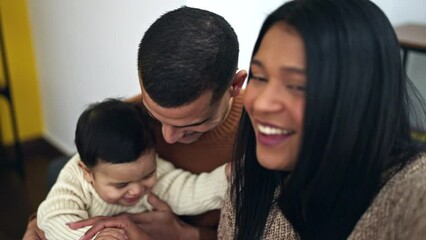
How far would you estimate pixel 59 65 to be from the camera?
2605 millimetres

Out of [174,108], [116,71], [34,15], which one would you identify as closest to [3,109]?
[34,15]

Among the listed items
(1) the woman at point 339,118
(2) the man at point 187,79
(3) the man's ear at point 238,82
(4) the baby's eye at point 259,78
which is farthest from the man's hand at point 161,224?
(4) the baby's eye at point 259,78

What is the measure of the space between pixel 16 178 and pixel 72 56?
805mm

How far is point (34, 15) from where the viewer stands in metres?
2.66

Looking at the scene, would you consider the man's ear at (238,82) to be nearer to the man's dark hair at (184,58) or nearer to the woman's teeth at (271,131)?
the man's dark hair at (184,58)

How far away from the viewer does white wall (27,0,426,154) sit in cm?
189

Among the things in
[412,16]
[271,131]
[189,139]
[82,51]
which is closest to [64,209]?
[189,139]

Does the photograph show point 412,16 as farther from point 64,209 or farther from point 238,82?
point 64,209

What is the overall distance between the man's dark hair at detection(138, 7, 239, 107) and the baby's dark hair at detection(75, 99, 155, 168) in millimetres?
168

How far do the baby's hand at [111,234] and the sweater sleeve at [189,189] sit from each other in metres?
0.21

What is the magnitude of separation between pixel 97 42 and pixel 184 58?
3.95ft

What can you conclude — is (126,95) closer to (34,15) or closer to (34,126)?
(34,15)

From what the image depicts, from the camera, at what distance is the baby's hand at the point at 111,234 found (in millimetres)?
1251

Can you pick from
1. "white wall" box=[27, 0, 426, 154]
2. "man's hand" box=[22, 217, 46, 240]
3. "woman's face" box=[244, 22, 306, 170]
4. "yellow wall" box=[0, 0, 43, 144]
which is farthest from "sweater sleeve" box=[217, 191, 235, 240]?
"yellow wall" box=[0, 0, 43, 144]
